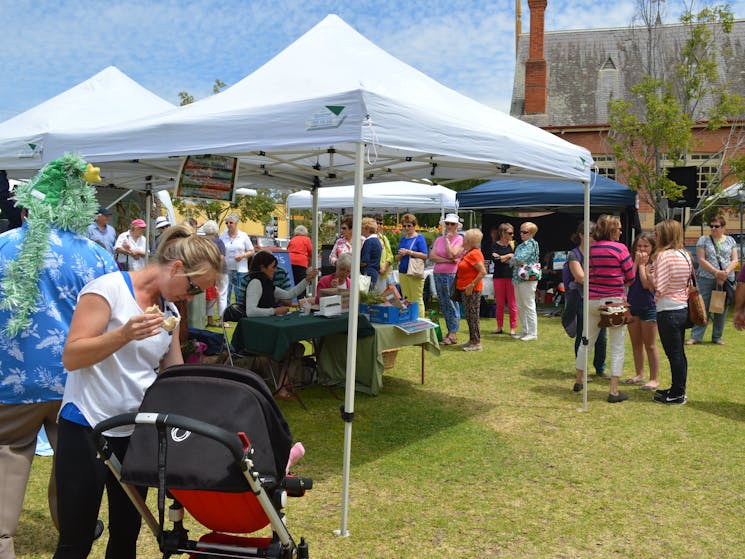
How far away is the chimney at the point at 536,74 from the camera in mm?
32125

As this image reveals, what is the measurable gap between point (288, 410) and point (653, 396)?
349 cm

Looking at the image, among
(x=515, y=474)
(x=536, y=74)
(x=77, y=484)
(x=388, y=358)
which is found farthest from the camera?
(x=536, y=74)

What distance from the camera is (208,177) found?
561cm

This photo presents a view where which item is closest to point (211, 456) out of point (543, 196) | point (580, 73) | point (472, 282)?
point (472, 282)

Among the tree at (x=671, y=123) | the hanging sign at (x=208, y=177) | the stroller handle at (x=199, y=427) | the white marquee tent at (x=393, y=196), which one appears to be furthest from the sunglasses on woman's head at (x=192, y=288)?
the tree at (x=671, y=123)

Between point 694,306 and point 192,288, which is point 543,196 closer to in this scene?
point 694,306

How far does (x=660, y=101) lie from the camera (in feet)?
51.0

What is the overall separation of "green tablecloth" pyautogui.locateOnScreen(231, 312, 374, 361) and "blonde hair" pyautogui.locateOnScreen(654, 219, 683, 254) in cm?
273

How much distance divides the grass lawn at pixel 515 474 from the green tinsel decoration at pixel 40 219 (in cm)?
139

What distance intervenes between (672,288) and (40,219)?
5.11 m

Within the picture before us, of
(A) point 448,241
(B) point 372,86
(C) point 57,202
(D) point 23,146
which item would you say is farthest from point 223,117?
(A) point 448,241

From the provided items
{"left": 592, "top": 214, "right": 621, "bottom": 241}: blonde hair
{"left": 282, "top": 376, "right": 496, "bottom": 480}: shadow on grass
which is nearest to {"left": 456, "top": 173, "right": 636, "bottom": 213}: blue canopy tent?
{"left": 592, "top": 214, "right": 621, "bottom": 241}: blonde hair

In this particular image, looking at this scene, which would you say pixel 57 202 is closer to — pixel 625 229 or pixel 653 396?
pixel 653 396

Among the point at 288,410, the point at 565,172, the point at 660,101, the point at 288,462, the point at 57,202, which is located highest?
the point at 660,101
